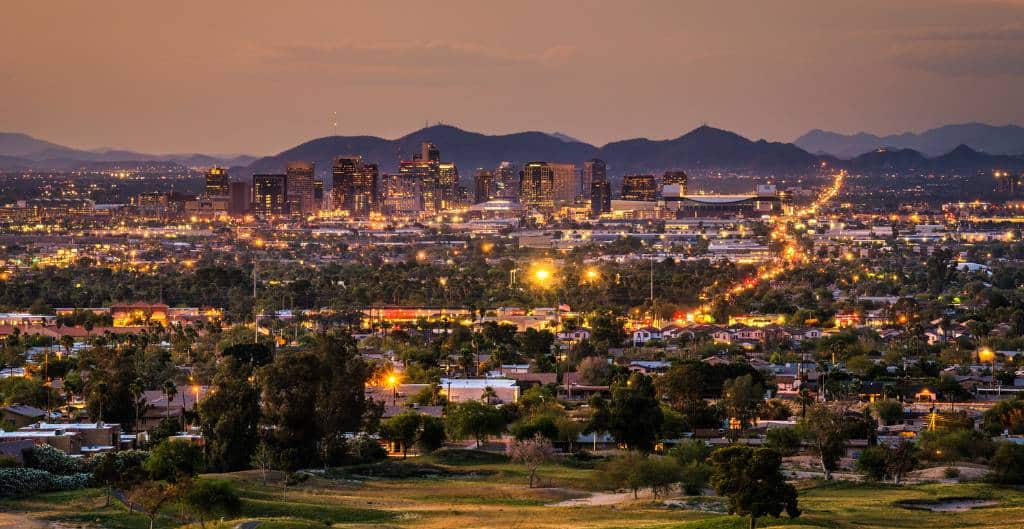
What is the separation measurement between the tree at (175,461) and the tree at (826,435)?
1637cm

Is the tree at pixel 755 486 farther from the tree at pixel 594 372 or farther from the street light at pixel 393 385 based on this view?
the tree at pixel 594 372

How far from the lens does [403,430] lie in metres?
45.2

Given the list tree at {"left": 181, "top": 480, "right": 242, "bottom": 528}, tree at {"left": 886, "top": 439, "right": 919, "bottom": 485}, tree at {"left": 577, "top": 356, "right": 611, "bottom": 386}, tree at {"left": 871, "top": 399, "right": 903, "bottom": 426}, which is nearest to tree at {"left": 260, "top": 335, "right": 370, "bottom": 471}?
tree at {"left": 181, "top": 480, "right": 242, "bottom": 528}

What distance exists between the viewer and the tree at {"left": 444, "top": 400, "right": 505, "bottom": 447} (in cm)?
4681

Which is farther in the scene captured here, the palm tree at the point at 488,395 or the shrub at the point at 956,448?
the palm tree at the point at 488,395

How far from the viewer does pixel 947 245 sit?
553 feet

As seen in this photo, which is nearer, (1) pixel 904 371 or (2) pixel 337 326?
(1) pixel 904 371

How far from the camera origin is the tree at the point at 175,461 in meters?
34.5

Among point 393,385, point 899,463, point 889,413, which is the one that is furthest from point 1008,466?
point 393,385

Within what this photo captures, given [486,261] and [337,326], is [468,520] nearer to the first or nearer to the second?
[337,326]

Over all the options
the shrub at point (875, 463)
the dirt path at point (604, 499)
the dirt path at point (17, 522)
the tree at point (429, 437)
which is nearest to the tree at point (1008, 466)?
the shrub at point (875, 463)

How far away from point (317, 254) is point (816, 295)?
240ft

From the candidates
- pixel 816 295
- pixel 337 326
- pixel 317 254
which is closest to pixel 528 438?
pixel 337 326

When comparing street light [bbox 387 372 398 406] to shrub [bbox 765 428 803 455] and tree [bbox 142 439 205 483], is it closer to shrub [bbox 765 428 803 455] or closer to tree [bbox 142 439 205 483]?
tree [bbox 142 439 205 483]
